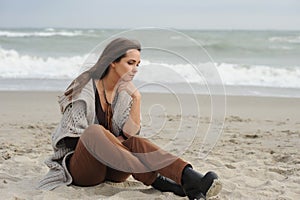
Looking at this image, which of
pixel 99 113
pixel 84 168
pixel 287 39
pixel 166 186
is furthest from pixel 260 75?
pixel 287 39

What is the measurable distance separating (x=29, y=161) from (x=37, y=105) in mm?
3616

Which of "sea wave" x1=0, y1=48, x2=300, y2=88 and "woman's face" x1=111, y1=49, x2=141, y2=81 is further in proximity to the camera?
"sea wave" x1=0, y1=48, x2=300, y2=88

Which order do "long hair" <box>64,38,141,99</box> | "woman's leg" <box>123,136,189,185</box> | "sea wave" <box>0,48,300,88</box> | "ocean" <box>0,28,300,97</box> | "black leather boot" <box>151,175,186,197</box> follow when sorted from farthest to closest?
"sea wave" <box>0,48,300,88</box>
"ocean" <box>0,28,300,97</box>
"black leather boot" <box>151,175,186,197</box>
"long hair" <box>64,38,141,99</box>
"woman's leg" <box>123,136,189,185</box>

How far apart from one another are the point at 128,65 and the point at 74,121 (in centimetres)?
52

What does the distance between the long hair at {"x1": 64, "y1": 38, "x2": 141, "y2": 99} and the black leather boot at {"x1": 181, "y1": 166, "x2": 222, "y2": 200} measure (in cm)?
87

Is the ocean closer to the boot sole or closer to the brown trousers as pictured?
the brown trousers

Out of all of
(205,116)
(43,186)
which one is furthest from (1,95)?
(43,186)

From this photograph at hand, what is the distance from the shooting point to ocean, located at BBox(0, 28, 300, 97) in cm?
354

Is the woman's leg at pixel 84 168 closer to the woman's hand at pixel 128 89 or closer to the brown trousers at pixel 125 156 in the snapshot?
the brown trousers at pixel 125 156

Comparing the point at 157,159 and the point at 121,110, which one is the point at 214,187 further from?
the point at 121,110

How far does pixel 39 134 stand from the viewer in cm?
605

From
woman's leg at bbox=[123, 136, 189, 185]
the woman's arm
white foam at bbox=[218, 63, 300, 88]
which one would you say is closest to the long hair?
the woman's arm

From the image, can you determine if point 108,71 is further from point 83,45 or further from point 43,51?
point 83,45

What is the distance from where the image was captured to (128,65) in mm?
3363
